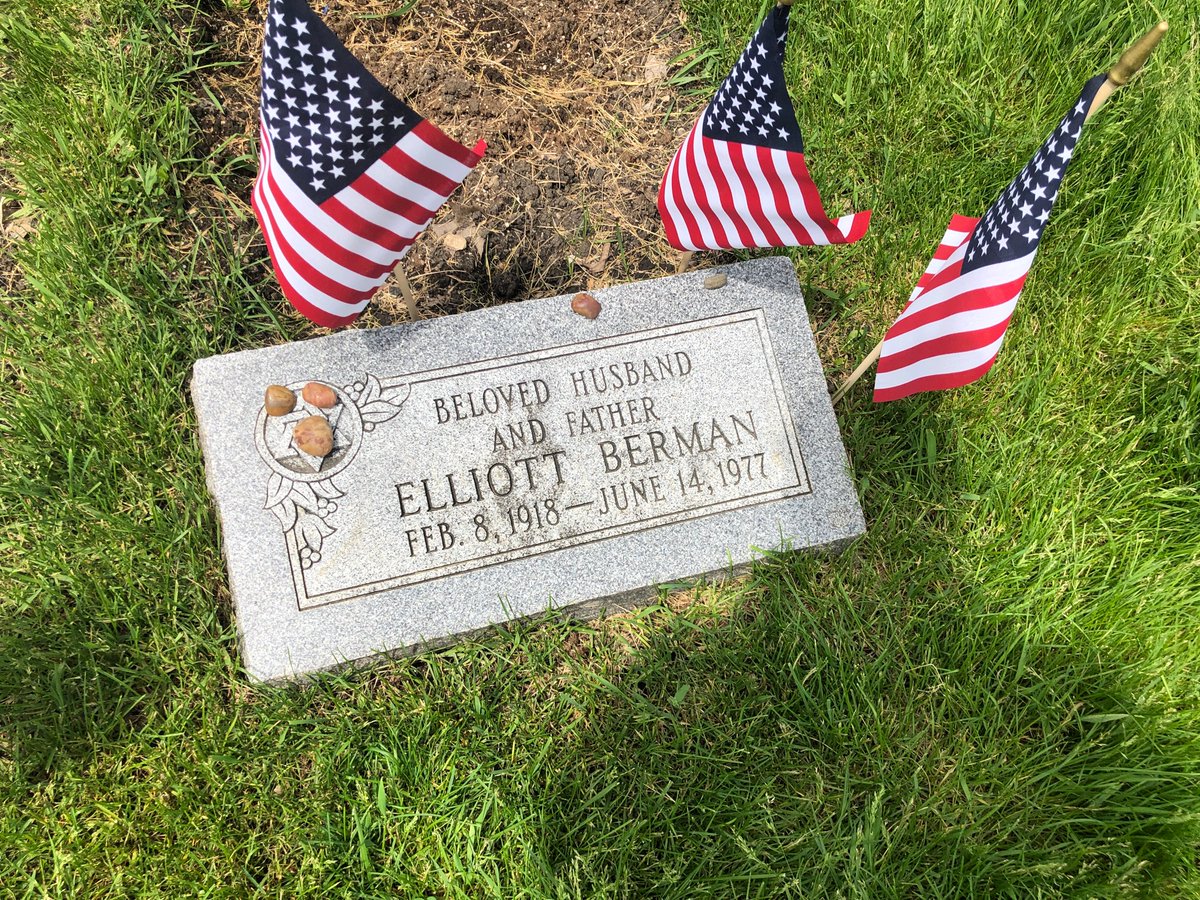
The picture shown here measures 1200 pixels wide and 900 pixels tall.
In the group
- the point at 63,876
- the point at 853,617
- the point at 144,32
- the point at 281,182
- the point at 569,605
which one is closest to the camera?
the point at 281,182

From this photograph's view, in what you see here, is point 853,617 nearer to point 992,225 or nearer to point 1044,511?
point 1044,511

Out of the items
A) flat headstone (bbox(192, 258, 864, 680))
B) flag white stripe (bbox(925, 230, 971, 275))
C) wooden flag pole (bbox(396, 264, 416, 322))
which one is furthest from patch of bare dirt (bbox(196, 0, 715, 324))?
flag white stripe (bbox(925, 230, 971, 275))

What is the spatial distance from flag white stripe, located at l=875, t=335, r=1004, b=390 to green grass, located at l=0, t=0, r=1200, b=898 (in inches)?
20.8

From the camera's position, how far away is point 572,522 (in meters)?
2.50

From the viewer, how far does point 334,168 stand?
2033 millimetres

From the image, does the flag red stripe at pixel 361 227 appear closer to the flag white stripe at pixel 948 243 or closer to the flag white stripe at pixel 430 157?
the flag white stripe at pixel 430 157

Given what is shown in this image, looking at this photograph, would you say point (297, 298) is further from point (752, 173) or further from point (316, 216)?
point (752, 173)

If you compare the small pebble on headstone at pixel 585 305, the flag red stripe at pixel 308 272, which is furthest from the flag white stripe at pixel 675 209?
the flag red stripe at pixel 308 272

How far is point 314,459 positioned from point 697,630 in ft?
4.48

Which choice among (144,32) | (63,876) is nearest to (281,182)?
(144,32)

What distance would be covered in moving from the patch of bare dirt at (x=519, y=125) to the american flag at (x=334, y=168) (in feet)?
2.68

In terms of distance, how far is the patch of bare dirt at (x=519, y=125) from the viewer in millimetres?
3158

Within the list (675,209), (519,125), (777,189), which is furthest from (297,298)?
(519,125)

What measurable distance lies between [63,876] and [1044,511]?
3.33m
